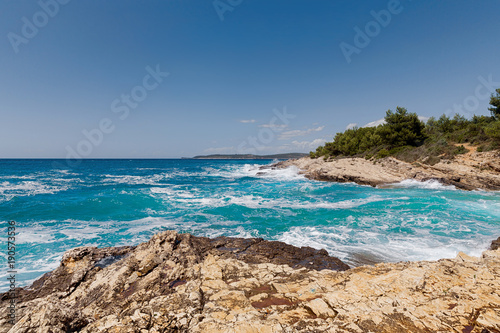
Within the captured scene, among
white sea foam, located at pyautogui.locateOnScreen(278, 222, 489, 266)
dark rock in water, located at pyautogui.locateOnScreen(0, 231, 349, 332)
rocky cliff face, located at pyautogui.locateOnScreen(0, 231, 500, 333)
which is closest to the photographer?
rocky cliff face, located at pyautogui.locateOnScreen(0, 231, 500, 333)

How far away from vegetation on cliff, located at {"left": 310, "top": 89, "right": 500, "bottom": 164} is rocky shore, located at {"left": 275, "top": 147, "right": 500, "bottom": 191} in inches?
75.2

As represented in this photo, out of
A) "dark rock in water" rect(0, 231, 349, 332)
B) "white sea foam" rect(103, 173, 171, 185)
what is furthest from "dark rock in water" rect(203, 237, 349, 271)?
"white sea foam" rect(103, 173, 171, 185)

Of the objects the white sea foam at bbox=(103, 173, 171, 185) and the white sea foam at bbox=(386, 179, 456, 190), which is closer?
the white sea foam at bbox=(386, 179, 456, 190)

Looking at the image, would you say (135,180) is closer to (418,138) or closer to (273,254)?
(273,254)

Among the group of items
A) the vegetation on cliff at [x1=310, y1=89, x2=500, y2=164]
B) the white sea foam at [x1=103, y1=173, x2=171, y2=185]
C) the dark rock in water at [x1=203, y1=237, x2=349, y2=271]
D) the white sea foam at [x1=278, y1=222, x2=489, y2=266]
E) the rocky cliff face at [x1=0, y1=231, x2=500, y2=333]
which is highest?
the vegetation on cliff at [x1=310, y1=89, x2=500, y2=164]

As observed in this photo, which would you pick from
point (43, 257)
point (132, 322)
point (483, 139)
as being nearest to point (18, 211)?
point (43, 257)

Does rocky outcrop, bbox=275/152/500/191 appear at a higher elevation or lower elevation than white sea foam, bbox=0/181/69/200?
higher

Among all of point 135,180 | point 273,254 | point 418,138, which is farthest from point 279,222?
point 418,138

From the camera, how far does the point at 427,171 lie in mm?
28484

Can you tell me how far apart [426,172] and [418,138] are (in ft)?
55.4

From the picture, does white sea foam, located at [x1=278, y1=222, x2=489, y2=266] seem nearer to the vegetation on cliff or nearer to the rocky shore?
the rocky shore

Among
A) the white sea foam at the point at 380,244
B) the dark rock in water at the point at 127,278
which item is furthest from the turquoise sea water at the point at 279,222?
the dark rock in water at the point at 127,278

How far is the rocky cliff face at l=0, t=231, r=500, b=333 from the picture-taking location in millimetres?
3363

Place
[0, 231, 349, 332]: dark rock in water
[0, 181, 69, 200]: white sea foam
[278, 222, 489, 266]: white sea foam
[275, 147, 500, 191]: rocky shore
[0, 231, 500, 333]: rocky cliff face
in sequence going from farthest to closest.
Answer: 1. [275, 147, 500, 191]: rocky shore
2. [0, 181, 69, 200]: white sea foam
3. [278, 222, 489, 266]: white sea foam
4. [0, 231, 349, 332]: dark rock in water
5. [0, 231, 500, 333]: rocky cliff face
